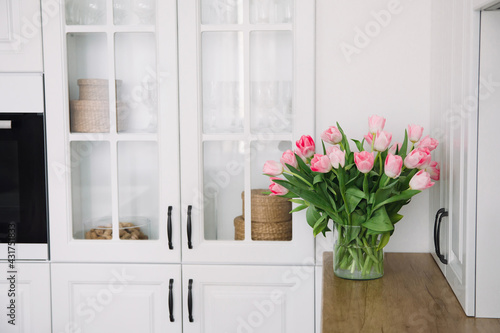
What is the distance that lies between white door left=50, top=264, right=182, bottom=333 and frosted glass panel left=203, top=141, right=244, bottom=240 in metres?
0.22

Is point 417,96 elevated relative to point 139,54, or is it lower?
lower

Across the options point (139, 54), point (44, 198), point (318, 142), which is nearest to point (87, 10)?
point (139, 54)

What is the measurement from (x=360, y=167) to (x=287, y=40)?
67 cm

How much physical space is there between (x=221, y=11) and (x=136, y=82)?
41 cm

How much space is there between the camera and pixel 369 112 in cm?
215

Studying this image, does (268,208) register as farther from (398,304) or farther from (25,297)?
(25,297)

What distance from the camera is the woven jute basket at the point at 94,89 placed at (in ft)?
7.23

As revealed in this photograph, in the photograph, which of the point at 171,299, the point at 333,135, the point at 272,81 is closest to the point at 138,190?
the point at 171,299

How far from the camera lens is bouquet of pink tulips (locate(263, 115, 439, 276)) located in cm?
173

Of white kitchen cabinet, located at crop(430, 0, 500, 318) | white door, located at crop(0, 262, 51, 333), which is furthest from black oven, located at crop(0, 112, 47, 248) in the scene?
white kitchen cabinet, located at crop(430, 0, 500, 318)

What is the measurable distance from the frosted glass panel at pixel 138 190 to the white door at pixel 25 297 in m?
0.35

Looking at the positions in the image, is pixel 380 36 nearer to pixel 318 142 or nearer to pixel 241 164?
pixel 318 142

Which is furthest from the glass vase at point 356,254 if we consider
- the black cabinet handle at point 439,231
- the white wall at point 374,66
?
the white wall at point 374,66

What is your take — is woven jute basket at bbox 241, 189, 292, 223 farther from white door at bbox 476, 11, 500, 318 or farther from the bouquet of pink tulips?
white door at bbox 476, 11, 500, 318
